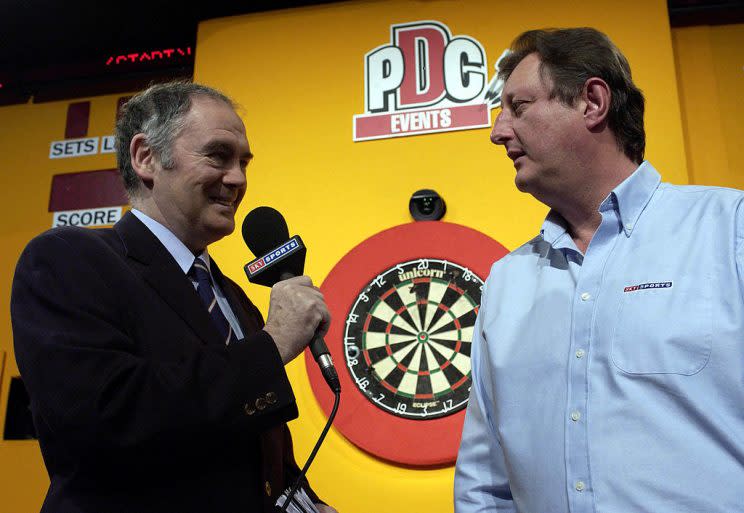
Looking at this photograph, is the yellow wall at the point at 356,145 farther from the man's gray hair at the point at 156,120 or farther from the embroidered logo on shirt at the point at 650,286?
the embroidered logo on shirt at the point at 650,286

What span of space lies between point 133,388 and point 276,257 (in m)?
0.47

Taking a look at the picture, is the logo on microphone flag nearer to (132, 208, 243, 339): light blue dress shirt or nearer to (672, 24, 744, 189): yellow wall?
(132, 208, 243, 339): light blue dress shirt

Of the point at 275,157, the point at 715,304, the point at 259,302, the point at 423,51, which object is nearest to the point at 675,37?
the point at 423,51

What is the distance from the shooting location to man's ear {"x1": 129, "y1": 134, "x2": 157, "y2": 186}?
5.68 ft

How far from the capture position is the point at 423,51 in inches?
137

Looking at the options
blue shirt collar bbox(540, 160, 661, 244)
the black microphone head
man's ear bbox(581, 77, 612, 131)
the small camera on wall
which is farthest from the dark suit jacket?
the small camera on wall

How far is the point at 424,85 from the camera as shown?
342cm

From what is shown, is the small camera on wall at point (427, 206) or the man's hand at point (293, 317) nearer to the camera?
the man's hand at point (293, 317)

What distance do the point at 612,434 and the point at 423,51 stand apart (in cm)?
254

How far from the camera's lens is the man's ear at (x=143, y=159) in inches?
68.1

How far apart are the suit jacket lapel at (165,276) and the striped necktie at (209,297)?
0.05m

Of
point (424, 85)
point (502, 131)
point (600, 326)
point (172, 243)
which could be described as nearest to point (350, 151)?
point (424, 85)

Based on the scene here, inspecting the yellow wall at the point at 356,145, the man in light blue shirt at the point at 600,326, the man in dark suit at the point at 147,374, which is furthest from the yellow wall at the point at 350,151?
the man in dark suit at the point at 147,374

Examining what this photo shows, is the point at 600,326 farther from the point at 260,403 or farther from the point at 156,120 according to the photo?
the point at 156,120
